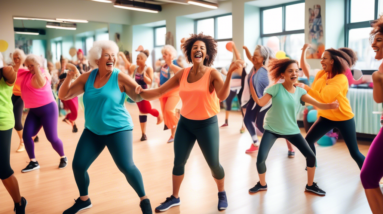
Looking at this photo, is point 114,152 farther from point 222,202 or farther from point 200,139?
point 222,202

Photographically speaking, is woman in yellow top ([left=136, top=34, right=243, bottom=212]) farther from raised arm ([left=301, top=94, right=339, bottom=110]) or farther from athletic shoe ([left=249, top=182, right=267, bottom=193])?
raised arm ([left=301, top=94, right=339, bottom=110])

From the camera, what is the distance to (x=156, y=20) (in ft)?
37.4

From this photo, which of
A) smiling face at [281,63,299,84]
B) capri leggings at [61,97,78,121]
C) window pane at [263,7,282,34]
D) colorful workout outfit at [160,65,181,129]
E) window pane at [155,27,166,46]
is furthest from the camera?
window pane at [155,27,166,46]

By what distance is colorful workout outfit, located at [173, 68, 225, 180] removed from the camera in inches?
92.0

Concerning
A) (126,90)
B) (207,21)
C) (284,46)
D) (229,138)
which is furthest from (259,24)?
(126,90)

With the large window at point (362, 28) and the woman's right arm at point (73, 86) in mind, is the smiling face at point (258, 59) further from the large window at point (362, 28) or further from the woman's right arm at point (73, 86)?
the large window at point (362, 28)

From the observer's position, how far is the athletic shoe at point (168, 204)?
256cm

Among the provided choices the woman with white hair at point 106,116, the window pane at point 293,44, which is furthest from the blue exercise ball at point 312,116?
the woman with white hair at point 106,116

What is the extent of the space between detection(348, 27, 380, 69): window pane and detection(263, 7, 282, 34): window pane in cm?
210

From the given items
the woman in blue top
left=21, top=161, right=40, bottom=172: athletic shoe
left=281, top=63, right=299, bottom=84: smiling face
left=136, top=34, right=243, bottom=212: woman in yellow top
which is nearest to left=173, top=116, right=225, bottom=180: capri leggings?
left=136, top=34, right=243, bottom=212: woman in yellow top

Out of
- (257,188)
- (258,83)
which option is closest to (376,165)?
(257,188)

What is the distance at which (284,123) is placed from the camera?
2.78m

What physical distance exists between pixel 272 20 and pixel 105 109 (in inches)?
298

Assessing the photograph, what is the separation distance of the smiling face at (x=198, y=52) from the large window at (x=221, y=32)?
7.57m
